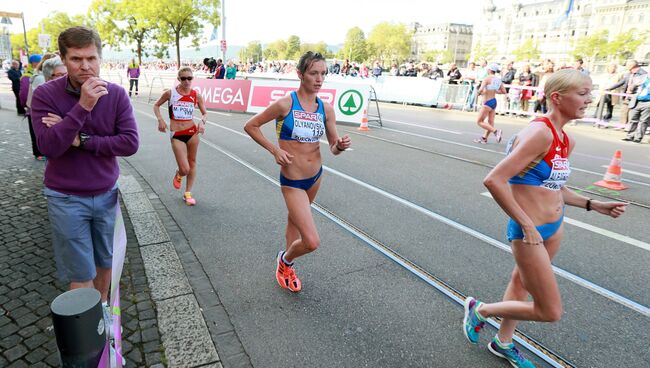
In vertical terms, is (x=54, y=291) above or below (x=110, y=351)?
below

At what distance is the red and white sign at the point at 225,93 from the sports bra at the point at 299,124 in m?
13.7

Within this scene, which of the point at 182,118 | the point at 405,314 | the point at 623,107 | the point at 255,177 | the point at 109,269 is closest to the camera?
the point at 109,269

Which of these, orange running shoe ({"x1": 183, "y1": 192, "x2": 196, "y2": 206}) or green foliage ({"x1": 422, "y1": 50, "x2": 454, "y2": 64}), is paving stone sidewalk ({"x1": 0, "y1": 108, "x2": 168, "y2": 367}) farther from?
green foliage ({"x1": 422, "y1": 50, "x2": 454, "y2": 64})

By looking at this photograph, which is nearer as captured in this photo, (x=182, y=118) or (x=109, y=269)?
(x=109, y=269)

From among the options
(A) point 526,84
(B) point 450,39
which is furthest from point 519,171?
(B) point 450,39

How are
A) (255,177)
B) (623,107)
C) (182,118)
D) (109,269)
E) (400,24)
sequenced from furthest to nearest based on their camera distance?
(400,24)
(623,107)
(255,177)
(182,118)
(109,269)

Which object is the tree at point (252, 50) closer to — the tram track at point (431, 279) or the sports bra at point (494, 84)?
the sports bra at point (494, 84)

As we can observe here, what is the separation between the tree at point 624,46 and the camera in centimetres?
7818

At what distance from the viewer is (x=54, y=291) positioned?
3.51 meters

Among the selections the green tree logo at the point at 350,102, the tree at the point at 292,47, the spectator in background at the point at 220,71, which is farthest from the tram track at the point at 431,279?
the tree at the point at 292,47

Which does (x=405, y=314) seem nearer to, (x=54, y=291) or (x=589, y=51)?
(x=54, y=291)

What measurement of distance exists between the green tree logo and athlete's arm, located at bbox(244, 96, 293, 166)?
11200 millimetres

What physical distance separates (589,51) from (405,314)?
103709 millimetres

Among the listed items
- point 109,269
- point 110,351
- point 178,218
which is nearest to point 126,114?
point 109,269
